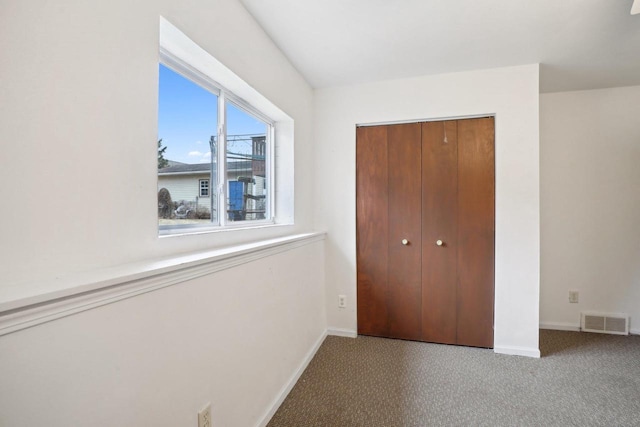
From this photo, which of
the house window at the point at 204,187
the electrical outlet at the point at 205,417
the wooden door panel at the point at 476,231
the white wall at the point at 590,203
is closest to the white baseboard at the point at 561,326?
the white wall at the point at 590,203

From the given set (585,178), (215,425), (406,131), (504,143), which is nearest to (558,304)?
(585,178)

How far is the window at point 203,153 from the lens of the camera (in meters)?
1.38

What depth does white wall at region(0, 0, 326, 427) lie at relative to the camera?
668 mm

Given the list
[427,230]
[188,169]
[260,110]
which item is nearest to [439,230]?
[427,230]

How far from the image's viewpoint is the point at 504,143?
2.41 metres

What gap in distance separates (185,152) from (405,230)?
1883 millimetres

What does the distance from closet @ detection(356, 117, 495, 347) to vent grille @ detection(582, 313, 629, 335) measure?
1.19 m

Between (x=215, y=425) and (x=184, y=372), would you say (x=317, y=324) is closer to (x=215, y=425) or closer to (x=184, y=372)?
(x=215, y=425)

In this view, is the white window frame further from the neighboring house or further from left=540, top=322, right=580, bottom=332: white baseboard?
left=540, top=322, right=580, bottom=332: white baseboard

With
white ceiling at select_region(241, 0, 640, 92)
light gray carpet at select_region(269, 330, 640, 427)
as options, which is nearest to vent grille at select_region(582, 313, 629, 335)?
light gray carpet at select_region(269, 330, 640, 427)

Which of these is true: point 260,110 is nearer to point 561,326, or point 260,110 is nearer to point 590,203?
point 590,203

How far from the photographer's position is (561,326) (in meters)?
2.93

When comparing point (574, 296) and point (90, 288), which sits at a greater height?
point (90, 288)

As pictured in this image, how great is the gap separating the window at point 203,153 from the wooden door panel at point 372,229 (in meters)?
0.99
